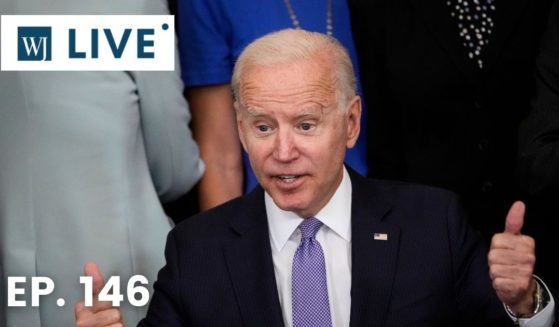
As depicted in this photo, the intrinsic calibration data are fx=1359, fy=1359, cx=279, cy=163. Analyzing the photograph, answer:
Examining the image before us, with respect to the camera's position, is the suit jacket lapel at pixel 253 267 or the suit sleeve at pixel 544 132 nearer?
the suit jacket lapel at pixel 253 267

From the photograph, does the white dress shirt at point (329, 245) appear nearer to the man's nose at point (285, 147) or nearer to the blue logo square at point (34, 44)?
the man's nose at point (285, 147)

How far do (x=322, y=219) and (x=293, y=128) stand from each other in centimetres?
25

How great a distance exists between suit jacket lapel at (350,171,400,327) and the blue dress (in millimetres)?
609

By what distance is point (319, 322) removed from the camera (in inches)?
126

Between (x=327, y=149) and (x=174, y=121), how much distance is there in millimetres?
582

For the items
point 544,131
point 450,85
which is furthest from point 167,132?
point 544,131

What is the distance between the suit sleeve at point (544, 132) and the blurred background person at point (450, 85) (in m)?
0.12

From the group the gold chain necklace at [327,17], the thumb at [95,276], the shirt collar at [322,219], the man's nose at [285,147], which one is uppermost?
the gold chain necklace at [327,17]

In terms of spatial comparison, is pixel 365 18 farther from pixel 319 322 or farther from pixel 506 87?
pixel 319 322

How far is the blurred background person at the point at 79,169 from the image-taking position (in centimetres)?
347

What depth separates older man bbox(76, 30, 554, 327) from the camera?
3215 mm

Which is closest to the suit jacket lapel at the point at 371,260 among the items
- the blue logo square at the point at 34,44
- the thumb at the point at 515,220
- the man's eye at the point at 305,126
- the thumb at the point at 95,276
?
the man's eye at the point at 305,126

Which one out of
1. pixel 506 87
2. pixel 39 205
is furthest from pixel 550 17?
pixel 39 205

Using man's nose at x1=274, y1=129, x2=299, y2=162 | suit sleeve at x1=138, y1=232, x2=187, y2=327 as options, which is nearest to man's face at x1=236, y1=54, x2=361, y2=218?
man's nose at x1=274, y1=129, x2=299, y2=162
